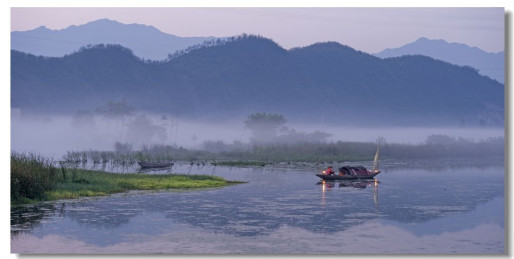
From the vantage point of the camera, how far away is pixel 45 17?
2142cm

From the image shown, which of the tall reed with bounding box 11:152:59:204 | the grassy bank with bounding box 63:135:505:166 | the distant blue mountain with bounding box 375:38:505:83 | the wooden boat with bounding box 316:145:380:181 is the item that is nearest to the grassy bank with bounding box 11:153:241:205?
the tall reed with bounding box 11:152:59:204

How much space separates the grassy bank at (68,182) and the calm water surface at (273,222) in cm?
91

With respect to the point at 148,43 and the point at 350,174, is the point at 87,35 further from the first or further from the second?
the point at 350,174

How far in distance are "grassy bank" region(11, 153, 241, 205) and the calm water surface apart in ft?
2.99

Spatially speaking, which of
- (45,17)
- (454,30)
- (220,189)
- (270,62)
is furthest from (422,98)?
(270,62)

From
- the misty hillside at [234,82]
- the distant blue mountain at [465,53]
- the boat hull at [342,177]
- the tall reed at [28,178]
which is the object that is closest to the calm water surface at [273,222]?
the tall reed at [28,178]

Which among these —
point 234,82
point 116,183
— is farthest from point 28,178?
point 234,82

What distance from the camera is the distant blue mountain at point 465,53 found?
73.9 ft

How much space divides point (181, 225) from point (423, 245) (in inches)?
285

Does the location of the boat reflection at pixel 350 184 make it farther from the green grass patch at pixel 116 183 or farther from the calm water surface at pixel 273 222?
the green grass patch at pixel 116 183

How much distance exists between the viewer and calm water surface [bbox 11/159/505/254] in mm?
19453

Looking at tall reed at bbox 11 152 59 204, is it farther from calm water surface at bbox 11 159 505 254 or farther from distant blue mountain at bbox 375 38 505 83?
distant blue mountain at bbox 375 38 505 83

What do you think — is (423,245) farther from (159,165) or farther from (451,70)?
(159,165)

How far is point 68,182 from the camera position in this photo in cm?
3100
